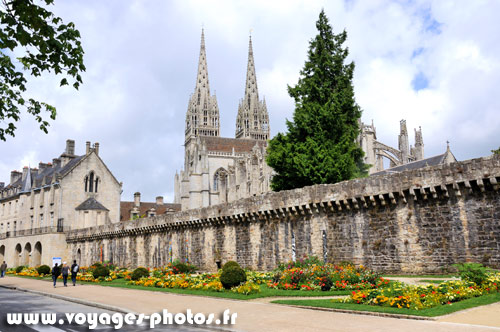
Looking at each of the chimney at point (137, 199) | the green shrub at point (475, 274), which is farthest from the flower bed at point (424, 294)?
the chimney at point (137, 199)

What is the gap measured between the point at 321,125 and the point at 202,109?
284ft

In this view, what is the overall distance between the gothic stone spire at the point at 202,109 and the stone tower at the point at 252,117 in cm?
644

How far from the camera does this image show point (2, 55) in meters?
11.6

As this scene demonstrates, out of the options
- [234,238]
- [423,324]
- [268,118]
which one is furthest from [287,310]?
[268,118]

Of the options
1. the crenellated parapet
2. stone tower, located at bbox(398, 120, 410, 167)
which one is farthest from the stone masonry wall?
stone tower, located at bbox(398, 120, 410, 167)

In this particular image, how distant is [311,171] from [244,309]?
61.0 feet

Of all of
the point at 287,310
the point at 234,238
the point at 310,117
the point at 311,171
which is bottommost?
the point at 287,310

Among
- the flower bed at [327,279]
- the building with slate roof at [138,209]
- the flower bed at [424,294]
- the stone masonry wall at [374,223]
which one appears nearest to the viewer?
the flower bed at [424,294]

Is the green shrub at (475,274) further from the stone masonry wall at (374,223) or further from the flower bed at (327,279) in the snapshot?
the stone masonry wall at (374,223)

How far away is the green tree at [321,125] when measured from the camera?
2956cm

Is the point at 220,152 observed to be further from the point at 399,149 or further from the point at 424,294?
the point at 424,294

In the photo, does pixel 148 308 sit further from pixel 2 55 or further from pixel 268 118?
pixel 268 118

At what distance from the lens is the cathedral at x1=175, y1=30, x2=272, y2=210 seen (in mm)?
65438

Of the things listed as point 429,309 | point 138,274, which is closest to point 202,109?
point 138,274
